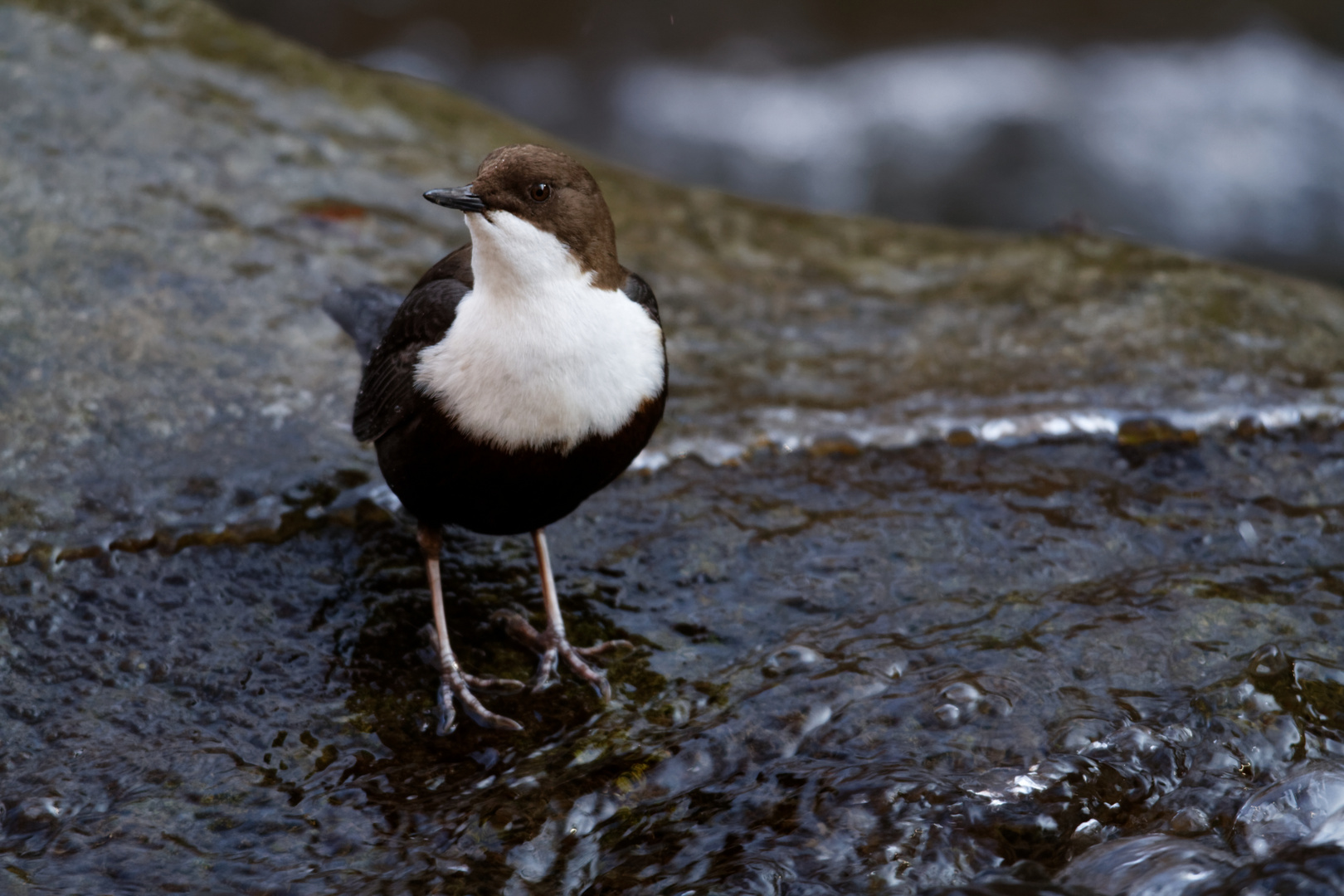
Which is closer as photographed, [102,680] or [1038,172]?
[102,680]

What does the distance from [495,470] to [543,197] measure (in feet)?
2.10

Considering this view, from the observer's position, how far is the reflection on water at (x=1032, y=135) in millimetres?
8688

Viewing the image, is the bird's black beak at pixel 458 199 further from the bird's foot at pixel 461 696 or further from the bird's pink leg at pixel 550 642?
the bird's foot at pixel 461 696

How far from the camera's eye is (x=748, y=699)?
3.00 metres

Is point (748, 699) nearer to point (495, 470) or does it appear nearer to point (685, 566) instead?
point (685, 566)

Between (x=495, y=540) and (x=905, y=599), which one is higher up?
(x=905, y=599)

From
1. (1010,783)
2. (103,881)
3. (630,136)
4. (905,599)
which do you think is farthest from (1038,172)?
(103,881)

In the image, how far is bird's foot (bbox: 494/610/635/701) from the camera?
314cm

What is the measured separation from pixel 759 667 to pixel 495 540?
1.00 meters

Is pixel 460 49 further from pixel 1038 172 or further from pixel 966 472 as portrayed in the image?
pixel 966 472

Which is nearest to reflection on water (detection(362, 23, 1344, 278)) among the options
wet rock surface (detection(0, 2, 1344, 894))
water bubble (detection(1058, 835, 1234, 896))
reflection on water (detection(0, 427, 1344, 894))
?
wet rock surface (detection(0, 2, 1344, 894))

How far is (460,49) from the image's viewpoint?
379 inches

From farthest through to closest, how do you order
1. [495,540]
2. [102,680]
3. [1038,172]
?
[1038,172]
[495,540]
[102,680]

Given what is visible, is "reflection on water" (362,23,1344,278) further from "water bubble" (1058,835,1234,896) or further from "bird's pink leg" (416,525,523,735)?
"water bubble" (1058,835,1234,896)
